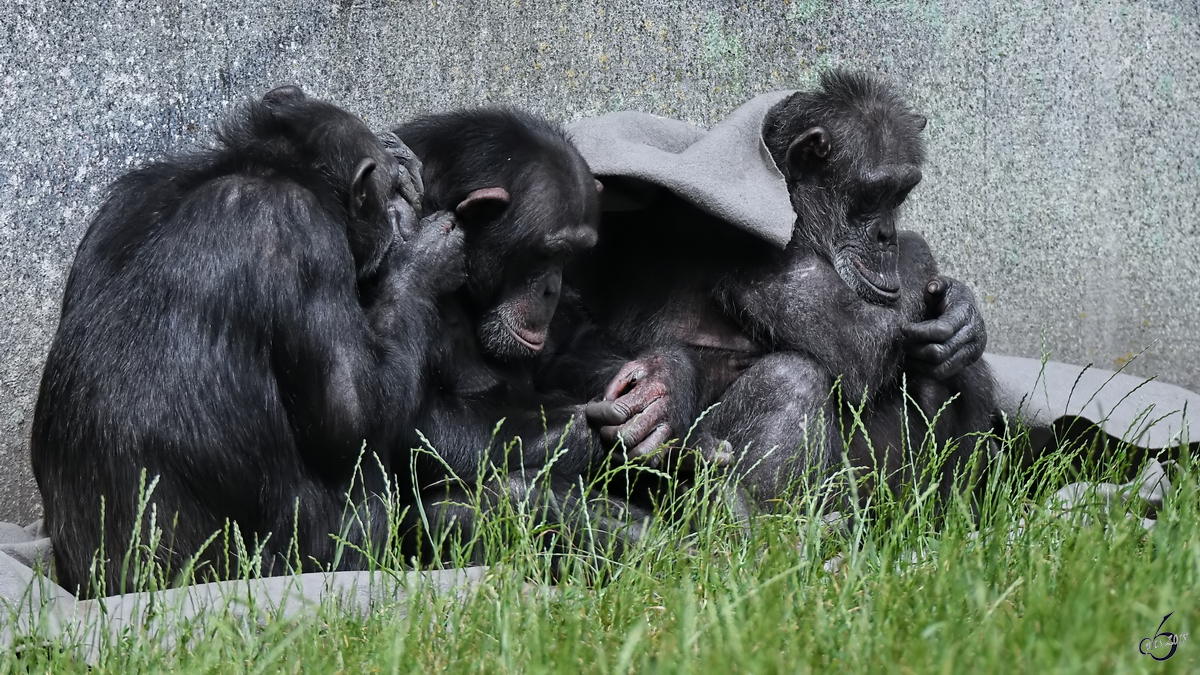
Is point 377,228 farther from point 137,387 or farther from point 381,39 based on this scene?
point 381,39

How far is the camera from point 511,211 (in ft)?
10.3

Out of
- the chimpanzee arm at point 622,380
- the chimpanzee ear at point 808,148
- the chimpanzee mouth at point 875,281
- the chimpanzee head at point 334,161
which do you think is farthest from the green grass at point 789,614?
the chimpanzee ear at point 808,148

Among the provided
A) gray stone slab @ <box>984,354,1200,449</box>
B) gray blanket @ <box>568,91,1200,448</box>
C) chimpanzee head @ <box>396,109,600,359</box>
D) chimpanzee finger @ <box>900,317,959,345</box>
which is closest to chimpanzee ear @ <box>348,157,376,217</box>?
chimpanzee head @ <box>396,109,600,359</box>

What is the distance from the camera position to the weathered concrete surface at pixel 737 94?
11.5 feet

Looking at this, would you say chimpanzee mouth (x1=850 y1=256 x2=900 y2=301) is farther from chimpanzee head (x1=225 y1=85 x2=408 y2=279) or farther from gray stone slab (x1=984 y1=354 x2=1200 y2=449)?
chimpanzee head (x1=225 y1=85 x2=408 y2=279)

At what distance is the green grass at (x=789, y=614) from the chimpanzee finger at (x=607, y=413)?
2.28ft

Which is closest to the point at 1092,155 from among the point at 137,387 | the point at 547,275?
the point at 547,275

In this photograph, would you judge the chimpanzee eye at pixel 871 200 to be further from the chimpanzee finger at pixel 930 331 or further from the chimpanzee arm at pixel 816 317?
the chimpanzee finger at pixel 930 331

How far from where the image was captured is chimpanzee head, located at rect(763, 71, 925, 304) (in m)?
3.52

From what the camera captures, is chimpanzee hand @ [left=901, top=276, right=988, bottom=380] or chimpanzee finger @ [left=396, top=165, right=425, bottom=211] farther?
chimpanzee hand @ [left=901, top=276, right=988, bottom=380]

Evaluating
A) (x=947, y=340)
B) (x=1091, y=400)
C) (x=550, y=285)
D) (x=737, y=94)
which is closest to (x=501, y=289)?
(x=550, y=285)

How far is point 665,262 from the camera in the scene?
3643mm

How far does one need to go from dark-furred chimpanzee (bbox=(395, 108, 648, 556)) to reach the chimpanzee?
27 cm

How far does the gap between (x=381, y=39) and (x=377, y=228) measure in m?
1.13
